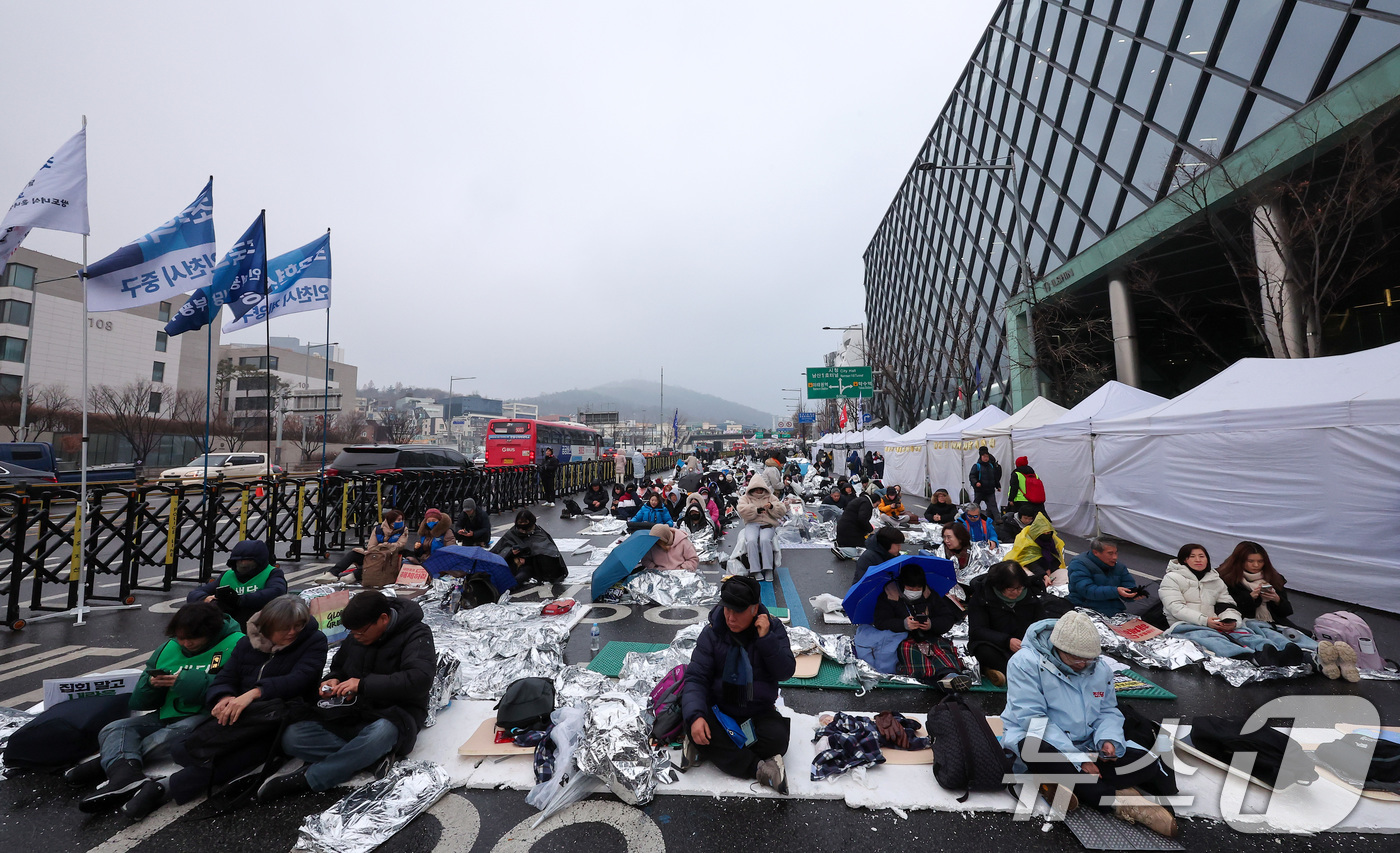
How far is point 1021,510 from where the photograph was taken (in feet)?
23.4

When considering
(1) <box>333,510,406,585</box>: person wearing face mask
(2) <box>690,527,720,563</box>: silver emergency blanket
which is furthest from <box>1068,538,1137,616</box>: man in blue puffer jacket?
(1) <box>333,510,406,585</box>: person wearing face mask

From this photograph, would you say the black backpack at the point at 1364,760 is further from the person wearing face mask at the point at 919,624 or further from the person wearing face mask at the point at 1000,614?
the person wearing face mask at the point at 919,624

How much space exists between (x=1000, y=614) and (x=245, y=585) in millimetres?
6562

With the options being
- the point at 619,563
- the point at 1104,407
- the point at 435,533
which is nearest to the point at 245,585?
the point at 435,533

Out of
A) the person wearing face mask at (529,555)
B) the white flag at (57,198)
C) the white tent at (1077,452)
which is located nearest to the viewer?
the white flag at (57,198)

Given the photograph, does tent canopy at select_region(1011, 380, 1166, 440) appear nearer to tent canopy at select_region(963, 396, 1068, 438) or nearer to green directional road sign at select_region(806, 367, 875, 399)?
tent canopy at select_region(963, 396, 1068, 438)

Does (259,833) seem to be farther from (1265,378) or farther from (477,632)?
(1265,378)

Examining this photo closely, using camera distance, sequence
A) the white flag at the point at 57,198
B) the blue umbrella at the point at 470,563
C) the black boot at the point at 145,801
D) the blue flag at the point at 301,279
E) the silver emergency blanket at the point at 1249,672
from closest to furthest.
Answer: the black boot at the point at 145,801, the silver emergency blanket at the point at 1249,672, the white flag at the point at 57,198, the blue umbrella at the point at 470,563, the blue flag at the point at 301,279

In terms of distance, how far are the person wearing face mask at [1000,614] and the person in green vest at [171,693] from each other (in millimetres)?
5324

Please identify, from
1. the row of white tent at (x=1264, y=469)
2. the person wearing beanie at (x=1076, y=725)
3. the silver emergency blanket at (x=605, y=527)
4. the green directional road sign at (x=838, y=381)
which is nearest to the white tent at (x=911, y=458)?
the green directional road sign at (x=838, y=381)

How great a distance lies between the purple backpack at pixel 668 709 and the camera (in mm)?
3387

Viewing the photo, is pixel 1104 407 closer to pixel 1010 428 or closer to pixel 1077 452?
pixel 1077 452

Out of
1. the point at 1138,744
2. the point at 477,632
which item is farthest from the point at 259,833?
the point at 1138,744

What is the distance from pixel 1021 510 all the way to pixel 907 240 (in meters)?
42.9
